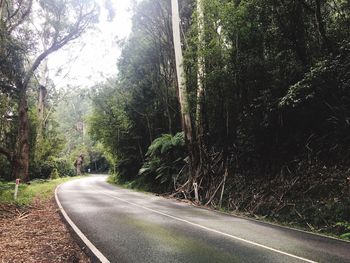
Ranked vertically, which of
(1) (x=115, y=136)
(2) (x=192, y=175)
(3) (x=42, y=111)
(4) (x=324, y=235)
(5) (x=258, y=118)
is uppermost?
(3) (x=42, y=111)

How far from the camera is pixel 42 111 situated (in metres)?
39.3

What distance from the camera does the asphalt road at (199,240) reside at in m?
6.98

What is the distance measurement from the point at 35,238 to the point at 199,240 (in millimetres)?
4303

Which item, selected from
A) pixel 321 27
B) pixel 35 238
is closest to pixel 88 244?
pixel 35 238

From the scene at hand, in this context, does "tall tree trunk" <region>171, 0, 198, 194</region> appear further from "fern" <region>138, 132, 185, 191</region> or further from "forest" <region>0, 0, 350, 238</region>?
"fern" <region>138, 132, 185, 191</region>

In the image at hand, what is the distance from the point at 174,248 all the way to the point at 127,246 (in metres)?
1.02

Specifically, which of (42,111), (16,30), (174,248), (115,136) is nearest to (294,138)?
(174,248)

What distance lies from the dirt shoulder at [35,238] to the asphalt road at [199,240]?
1.72 feet

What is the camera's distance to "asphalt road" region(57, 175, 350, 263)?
6.98m

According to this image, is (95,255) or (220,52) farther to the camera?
(220,52)

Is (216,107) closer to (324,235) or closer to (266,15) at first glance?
(266,15)

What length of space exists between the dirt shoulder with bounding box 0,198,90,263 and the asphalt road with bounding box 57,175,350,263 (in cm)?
52

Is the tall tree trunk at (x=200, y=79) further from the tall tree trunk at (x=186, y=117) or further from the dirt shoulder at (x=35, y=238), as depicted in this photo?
the dirt shoulder at (x=35, y=238)

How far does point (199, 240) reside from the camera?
27.9ft
